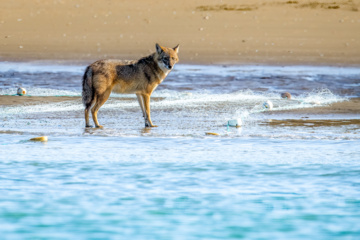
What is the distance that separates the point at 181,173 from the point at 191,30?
43.7 ft

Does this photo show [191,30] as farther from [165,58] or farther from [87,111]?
[87,111]

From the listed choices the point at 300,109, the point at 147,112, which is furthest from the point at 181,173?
the point at 300,109

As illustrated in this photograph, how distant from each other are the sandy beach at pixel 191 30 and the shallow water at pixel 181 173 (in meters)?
6.09

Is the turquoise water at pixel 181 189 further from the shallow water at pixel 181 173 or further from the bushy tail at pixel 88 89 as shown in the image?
the bushy tail at pixel 88 89

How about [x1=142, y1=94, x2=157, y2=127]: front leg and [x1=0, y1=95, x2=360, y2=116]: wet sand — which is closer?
[x1=142, y1=94, x2=157, y2=127]: front leg

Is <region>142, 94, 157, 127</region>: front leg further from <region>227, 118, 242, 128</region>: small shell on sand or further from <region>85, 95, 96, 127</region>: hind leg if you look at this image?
<region>227, 118, 242, 128</region>: small shell on sand

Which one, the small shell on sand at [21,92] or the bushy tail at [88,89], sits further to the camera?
the small shell on sand at [21,92]

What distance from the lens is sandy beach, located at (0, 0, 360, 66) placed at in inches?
703

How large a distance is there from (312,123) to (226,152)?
245cm

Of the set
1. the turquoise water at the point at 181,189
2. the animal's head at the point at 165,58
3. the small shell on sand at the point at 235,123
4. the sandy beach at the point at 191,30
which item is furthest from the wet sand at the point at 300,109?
the sandy beach at the point at 191,30

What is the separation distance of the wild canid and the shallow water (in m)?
0.31

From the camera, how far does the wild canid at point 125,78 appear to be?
32.8 feet

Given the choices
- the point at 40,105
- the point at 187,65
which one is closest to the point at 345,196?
the point at 40,105

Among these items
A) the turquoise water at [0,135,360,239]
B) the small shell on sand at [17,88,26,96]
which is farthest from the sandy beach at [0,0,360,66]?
the turquoise water at [0,135,360,239]
